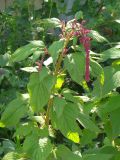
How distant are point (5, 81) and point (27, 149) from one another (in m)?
2.08

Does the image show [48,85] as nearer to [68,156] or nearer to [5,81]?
[68,156]

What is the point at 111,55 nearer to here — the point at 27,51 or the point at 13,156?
the point at 27,51

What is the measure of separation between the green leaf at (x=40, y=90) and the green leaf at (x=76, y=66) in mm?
110

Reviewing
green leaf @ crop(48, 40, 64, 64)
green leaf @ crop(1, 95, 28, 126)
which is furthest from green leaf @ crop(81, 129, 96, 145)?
green leaf @ crop(48, 40, 64, 64)

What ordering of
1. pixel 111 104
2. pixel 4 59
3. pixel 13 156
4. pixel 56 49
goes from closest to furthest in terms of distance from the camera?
1. pixel 56 49
2. pixel 111 104
3. pixel 13 156
4. pixel 4 59

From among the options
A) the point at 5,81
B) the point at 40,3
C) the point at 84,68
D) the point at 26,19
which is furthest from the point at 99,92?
the point at 40,3

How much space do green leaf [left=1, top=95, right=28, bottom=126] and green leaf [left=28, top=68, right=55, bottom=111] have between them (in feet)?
0.39

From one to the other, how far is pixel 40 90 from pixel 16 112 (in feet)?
0.68

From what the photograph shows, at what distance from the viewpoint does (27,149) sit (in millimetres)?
2168

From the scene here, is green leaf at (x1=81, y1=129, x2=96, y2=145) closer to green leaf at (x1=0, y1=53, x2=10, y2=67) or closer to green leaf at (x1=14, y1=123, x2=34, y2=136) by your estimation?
green leaf at (x1=14, y1=123, x2=34, y2=136)

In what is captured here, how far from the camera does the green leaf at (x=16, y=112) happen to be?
2166mm

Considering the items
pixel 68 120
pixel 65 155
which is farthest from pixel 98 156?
pixel 68 120

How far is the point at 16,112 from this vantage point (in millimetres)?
2172

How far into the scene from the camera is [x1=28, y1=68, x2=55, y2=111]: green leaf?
2.01 m
